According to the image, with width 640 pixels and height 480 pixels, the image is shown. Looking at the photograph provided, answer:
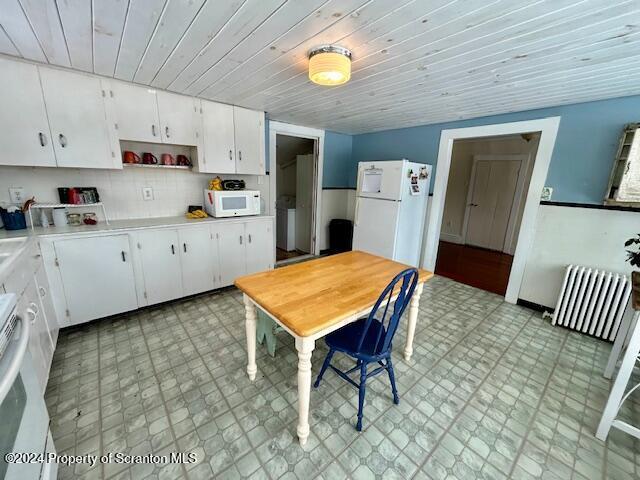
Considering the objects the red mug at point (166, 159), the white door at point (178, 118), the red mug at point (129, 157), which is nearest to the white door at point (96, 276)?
the red mug at point (129, 157)

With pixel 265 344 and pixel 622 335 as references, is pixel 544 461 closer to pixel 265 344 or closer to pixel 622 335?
pixel 622 335

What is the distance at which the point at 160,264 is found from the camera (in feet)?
8.65

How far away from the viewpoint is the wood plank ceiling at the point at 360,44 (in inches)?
49.1

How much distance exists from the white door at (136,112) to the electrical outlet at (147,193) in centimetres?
60

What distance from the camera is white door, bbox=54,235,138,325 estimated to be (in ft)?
7.17

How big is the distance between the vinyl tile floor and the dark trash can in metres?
2.40

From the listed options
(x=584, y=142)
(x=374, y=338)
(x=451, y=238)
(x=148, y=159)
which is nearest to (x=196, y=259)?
(x=148, y=159)

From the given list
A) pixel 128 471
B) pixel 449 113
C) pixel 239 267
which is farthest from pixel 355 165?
pixel 128 471

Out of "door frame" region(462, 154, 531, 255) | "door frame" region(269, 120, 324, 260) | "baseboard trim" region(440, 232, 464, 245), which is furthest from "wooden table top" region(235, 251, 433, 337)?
"baseboard trim" region(440, 232, 464, 245)

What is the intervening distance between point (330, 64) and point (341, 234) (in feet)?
11.0

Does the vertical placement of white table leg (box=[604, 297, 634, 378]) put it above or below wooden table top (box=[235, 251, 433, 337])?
below

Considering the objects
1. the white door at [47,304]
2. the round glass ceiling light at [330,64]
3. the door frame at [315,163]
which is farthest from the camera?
the door frame at [315,163]

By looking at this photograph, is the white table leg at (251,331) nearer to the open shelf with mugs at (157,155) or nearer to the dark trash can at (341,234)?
the open shelf with mugs at (157,155)

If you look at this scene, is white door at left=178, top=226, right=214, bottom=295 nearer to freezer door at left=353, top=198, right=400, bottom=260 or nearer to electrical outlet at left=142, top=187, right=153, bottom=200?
electrical outlet at left=142, top=187, right=153, bottom=200
